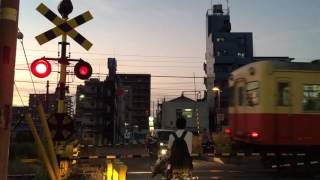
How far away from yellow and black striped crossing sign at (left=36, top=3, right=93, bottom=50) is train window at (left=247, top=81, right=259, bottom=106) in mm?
8920

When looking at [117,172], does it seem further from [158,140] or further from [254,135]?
[158,140]

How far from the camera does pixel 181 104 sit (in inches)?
2886

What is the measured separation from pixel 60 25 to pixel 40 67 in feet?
3.68

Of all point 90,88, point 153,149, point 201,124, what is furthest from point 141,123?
point 153,149

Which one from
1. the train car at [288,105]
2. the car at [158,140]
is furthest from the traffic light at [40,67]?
the car at [158,140]

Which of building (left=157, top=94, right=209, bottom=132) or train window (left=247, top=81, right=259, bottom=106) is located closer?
train window (left=247, top=81, right=259, bottom=106)

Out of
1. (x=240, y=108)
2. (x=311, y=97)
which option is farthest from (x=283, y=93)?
(x=240, y=108)

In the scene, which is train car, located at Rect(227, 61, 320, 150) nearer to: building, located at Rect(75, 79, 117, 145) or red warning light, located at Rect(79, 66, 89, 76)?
red warning light, located at Rect(79, 66, 89, 76)

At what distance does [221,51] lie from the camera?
331 ft

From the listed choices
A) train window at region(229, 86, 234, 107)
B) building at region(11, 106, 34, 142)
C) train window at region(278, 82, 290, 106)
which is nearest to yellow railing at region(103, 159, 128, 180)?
building at region(11, 106, 34, 142)

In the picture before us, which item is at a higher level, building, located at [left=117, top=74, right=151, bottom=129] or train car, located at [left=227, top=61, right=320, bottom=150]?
building, located at [left=117, top=74, right=151, bottom=129]

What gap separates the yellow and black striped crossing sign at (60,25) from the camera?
417 inches

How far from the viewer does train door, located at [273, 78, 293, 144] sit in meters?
17.5

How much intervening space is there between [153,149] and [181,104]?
45325 mm
